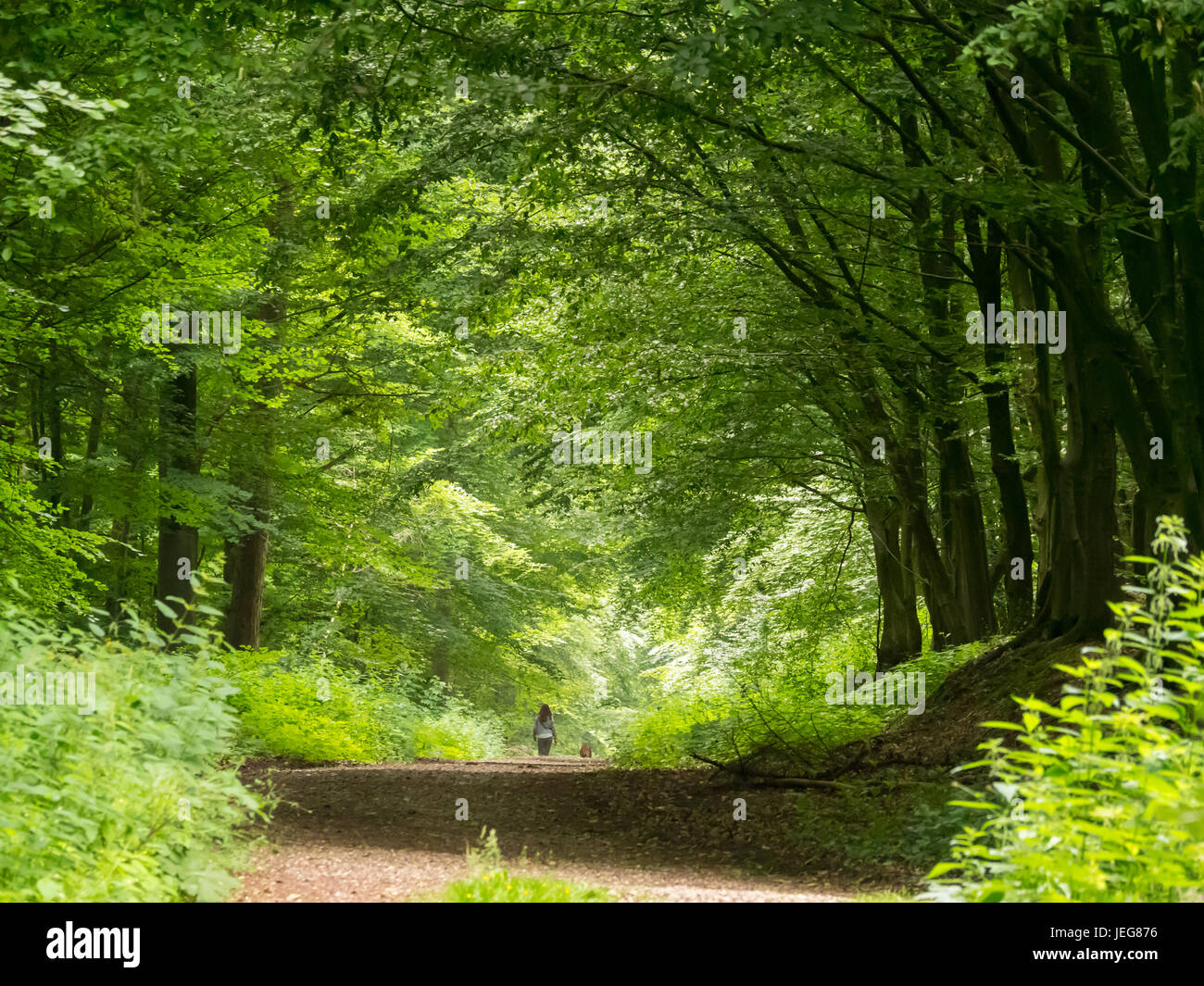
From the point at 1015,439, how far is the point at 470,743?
12.5 m

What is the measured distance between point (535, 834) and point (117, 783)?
4.83m

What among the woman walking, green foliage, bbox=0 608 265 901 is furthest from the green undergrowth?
the woman walking

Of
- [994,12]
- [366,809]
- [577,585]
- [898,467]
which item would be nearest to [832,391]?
[898,467]

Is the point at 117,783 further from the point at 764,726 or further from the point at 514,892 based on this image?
the point at 764,726

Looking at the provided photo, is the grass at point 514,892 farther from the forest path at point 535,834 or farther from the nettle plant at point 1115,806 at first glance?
the nettle plant at point 1115,806

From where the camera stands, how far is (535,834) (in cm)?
942

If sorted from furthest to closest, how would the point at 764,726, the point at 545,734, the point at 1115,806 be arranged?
the point at 545,734, the point at 764,726, the point at 1115,806

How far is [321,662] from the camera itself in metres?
18.8

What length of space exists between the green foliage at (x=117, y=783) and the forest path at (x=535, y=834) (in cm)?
52

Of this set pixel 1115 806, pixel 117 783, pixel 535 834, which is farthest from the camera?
pixel 535 834

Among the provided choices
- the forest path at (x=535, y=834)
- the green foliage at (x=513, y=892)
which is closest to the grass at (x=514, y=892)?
the green foliage at (x=513, y=892)

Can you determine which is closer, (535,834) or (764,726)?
(535,834)

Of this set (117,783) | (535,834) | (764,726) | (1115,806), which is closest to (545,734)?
(764,726)

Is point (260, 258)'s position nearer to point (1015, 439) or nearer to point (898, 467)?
point (898, 467)
